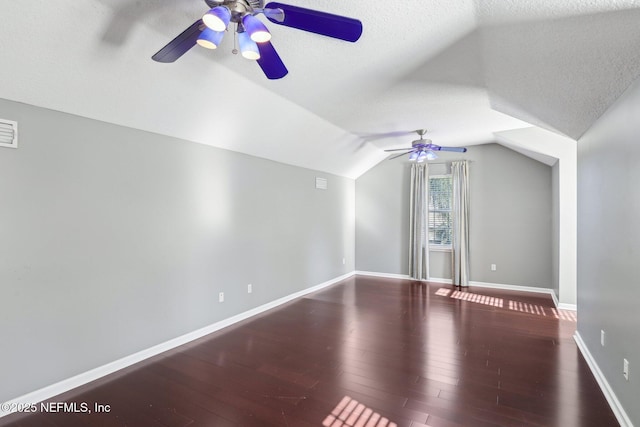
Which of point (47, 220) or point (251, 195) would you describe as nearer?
point (47, 220)

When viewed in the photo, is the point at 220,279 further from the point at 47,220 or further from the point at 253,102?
the point at 253,102

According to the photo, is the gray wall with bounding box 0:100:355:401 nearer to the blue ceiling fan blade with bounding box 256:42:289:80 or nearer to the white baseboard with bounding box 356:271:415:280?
the blue ceiling fan blade with bounding box 256:42:289:80

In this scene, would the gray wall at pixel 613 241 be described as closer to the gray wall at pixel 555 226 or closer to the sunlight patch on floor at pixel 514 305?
the sunlight patch on floor at pixel 514 305

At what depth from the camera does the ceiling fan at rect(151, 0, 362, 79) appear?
4.73 ft

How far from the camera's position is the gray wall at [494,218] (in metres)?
5.46

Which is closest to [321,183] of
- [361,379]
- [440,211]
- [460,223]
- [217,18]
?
[440,211]

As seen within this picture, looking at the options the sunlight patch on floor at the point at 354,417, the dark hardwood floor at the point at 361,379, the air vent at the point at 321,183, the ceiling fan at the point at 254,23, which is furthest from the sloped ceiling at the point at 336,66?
the sunlight patch on floor at the point at 354,417

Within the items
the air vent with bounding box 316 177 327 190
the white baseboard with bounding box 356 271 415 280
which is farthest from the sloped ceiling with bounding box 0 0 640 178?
the white baseboard with bounding box 356 271 415 280

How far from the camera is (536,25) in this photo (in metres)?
1.80

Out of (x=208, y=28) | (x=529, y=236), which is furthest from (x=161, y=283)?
(x=529, y=236)

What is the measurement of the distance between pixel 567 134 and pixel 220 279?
413 centimetres

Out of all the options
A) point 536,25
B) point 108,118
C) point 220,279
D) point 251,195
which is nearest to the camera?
point 536,25

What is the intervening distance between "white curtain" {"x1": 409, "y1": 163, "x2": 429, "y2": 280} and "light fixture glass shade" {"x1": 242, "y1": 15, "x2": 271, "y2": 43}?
5.34m

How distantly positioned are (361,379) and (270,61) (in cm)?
252
